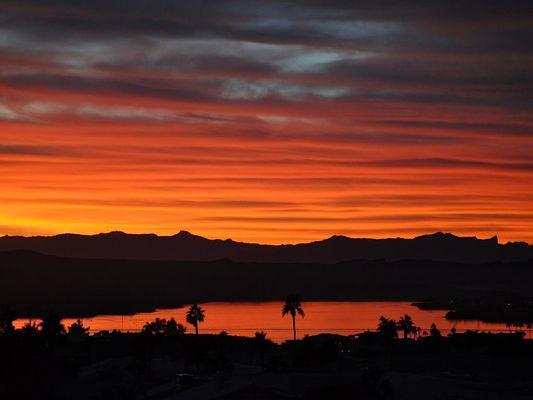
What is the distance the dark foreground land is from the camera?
62438 millimetres

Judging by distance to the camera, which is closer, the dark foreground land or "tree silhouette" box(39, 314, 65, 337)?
the dark foreground land

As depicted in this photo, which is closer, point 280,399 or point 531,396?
point 280,399

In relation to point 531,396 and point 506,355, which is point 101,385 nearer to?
point 531,396

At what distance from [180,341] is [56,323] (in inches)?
1400

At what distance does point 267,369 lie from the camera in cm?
8150

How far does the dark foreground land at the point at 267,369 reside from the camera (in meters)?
62.4

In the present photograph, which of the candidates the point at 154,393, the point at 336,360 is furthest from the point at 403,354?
the point at 154,393

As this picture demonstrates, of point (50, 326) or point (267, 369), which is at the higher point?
point (50, 326)

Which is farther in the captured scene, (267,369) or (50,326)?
(50,326)

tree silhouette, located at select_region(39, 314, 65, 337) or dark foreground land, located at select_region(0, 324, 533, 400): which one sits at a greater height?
tree silhouette, located at select_region(39, 314, 65, 337)

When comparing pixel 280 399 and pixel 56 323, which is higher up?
pixel 56 323

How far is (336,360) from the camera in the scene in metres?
87.4

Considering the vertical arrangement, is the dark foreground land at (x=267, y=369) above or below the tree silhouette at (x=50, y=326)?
below

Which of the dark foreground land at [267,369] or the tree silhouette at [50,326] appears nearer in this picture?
the dark foreground land at [267,369]
